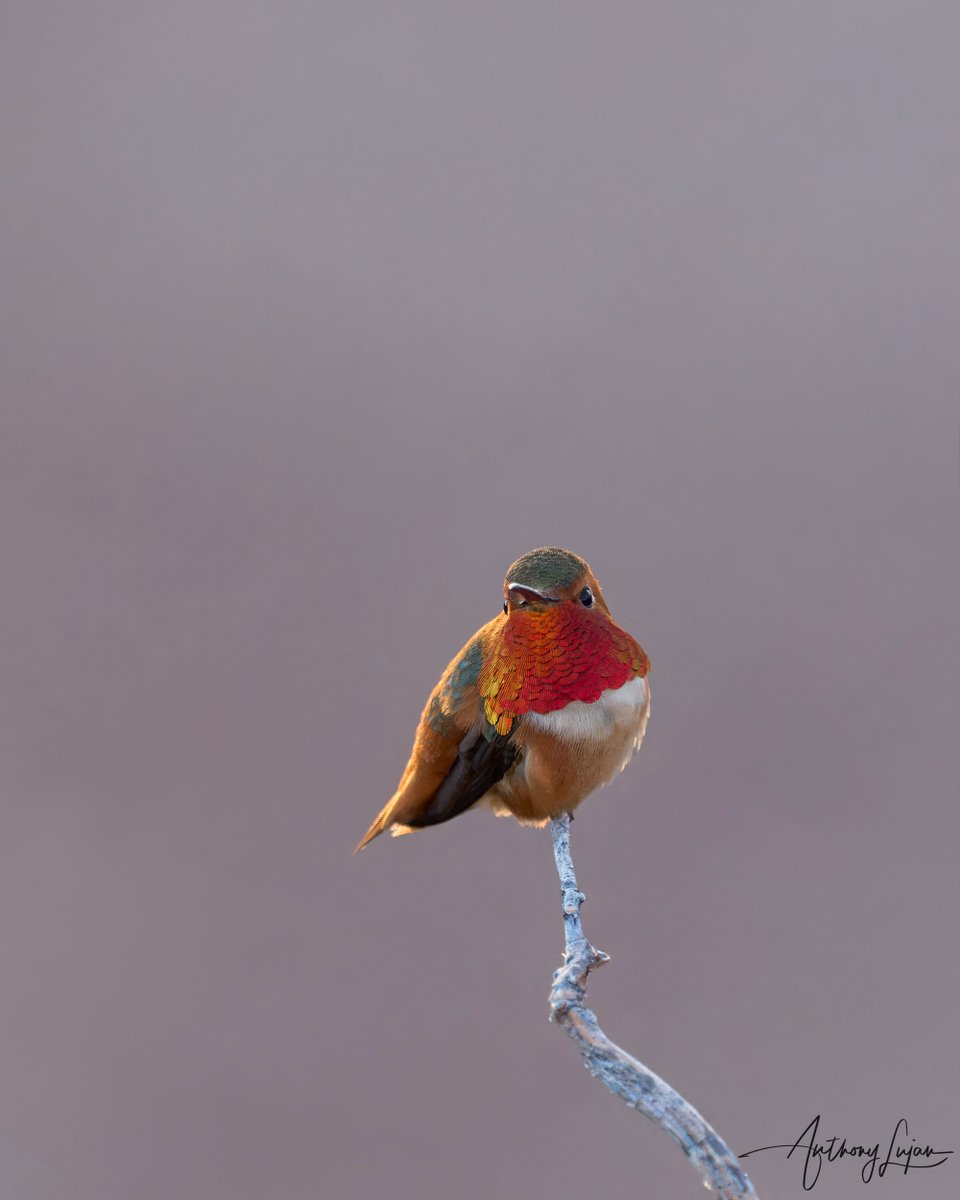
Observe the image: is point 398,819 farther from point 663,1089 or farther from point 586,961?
point 663,1089

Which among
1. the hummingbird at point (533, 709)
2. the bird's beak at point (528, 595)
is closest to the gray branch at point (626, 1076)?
the hummingbird at point (533, 709)

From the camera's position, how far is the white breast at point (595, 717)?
1468mm

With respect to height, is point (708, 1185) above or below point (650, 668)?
below

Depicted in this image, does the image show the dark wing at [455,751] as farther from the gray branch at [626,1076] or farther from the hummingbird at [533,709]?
the gray branch at [626,1076]

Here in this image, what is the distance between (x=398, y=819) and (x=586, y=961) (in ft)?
1.29

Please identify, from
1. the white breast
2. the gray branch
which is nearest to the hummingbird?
the white breast

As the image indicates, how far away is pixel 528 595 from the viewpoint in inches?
53.3

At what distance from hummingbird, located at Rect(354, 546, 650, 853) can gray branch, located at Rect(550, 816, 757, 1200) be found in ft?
0.58

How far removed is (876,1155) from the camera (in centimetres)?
162

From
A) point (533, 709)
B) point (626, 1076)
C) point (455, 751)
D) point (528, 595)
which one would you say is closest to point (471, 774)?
point (455, 751)

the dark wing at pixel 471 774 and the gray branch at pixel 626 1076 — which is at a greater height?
the dark wing at pixel 471 774

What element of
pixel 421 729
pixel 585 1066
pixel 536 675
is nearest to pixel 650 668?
pixel 536 675

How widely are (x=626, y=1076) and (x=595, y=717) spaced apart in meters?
0.44

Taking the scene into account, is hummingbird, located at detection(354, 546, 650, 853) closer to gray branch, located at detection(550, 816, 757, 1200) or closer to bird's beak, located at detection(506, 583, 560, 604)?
bird's beak, located at detection(506, 583, 560, 604)
